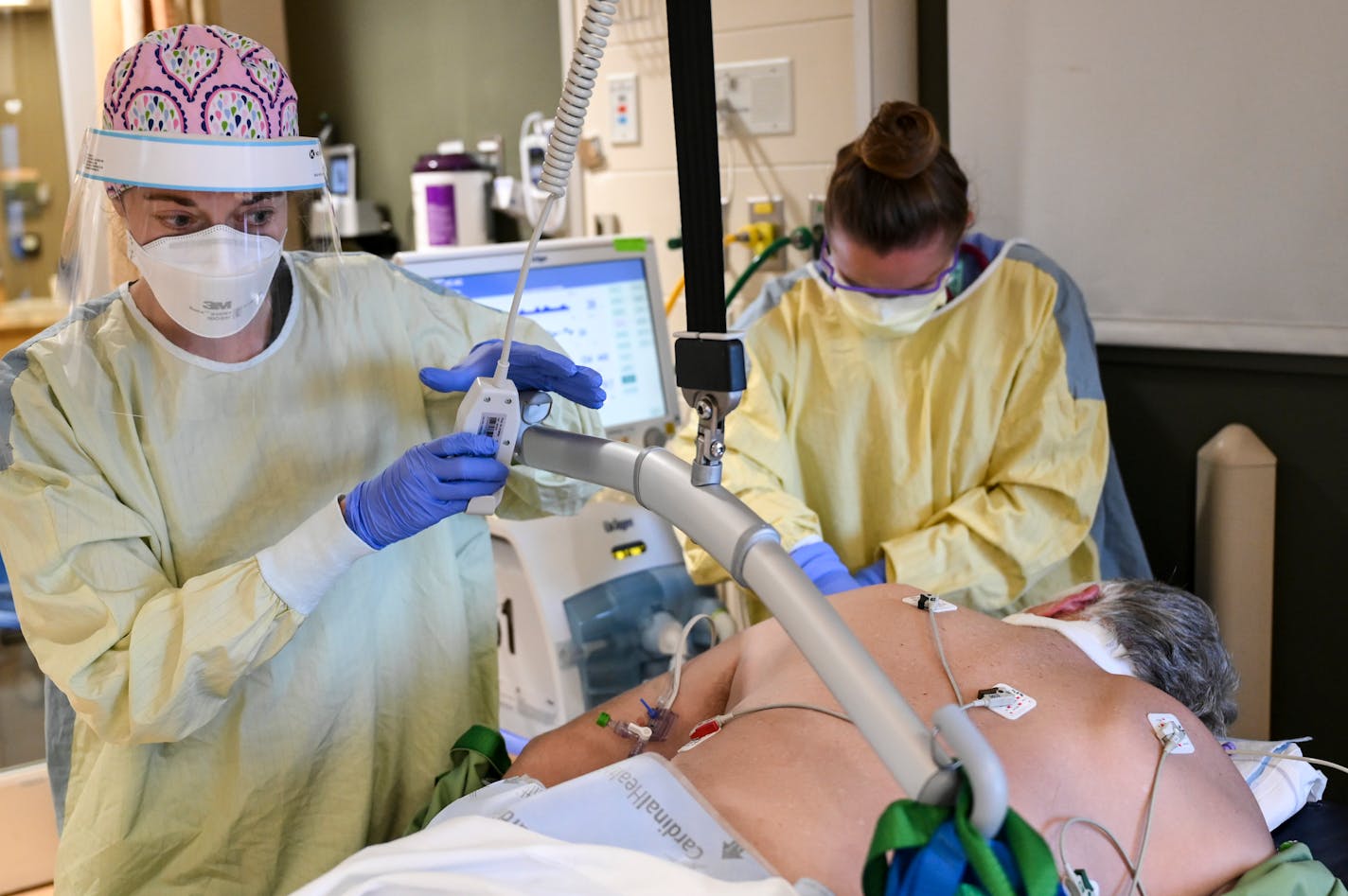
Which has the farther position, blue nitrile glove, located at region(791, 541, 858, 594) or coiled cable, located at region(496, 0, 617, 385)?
blue nitrile glove, located at region(791, 541, 858, 594)

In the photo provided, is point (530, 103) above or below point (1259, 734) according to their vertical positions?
above

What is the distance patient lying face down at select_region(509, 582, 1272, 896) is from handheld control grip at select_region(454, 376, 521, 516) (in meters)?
0.33

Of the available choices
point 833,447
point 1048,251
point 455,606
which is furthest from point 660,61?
point 455,606

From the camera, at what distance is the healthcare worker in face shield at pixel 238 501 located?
3.99 feet

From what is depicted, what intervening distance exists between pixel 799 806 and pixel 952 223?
108 centimetres

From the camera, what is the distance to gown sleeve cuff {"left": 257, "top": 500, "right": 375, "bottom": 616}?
1237 millimetres

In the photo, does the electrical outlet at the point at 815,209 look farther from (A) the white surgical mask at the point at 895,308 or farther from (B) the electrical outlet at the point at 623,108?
(A) the white surgical mask at the point at 895,308

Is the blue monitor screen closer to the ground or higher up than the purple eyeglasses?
closer to the ground

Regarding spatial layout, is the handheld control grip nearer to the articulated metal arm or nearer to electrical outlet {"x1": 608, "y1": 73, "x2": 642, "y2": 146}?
the articulated metal arm

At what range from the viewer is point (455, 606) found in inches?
60.6

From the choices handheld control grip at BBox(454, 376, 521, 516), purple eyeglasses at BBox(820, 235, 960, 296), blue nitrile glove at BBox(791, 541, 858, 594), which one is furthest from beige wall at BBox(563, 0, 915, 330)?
handheld control grip at BBox(454, 376, 521, 516)

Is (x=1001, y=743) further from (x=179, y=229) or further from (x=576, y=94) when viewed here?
(x=179, y=229)

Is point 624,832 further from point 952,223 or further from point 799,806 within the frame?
point 952,223

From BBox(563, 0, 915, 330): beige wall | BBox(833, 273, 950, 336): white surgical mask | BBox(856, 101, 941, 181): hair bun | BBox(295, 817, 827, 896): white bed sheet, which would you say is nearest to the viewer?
BBox(295, 817, 827, 896): white bed sheet
